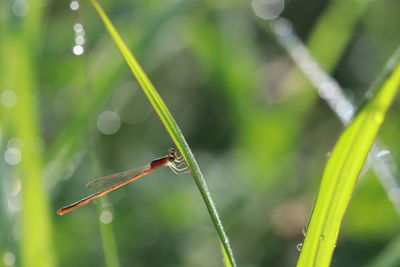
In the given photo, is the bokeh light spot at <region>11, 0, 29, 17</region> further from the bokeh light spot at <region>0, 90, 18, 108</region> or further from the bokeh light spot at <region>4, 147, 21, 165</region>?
the bokeh light spot at <region>4, 147, 21, 165</region>

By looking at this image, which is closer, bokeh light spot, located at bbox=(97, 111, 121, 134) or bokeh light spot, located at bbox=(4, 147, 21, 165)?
bokeh light spot, located at bbox=(4, 147, 21, 165)

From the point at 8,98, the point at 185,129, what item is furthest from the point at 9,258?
the point at 185,129

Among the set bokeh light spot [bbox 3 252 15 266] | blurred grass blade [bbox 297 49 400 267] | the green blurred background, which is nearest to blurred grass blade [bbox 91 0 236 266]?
blurred grass blade [bbox 297 49 400 267]

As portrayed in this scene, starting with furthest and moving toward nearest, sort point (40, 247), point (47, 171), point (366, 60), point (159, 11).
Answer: point (366, 60) → point (159, 11) → point (47, 171) → point (40, 247)

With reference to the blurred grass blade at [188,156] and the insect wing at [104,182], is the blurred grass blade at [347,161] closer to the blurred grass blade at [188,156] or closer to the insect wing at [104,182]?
the blurred grass blade at [188,156]

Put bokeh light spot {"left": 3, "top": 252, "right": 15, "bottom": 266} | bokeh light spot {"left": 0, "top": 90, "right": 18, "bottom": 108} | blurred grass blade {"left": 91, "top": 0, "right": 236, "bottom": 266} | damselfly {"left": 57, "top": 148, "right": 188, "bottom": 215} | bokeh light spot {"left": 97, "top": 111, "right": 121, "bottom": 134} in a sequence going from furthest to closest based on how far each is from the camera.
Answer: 1. bokeh light spot {"left": 97, "top": 111, "right": 121, "bottom": 134}
2. bokeh light spot {"left": 0, "top": 90, "right": 18, "bottom": 108}
3. damselfly {"left": 57, "top": 148, "right": 188, "bottom": 215}
4. bokeh light spot {"left": 3, "top": 252, "right": 15, "bottom": 266}
5. blurred grass blade {"left": 91, "top": 0, "right": 236, "bottom": 266}

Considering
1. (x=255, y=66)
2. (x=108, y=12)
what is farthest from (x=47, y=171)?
(x=255, y=66)

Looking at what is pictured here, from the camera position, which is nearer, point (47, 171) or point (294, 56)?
point (47, 171)

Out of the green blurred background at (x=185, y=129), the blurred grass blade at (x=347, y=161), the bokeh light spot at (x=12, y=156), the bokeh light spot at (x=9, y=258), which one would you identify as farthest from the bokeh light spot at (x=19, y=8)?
the blurred grass blade at (x=347, y=161)

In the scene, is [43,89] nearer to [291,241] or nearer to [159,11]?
[159,11]
